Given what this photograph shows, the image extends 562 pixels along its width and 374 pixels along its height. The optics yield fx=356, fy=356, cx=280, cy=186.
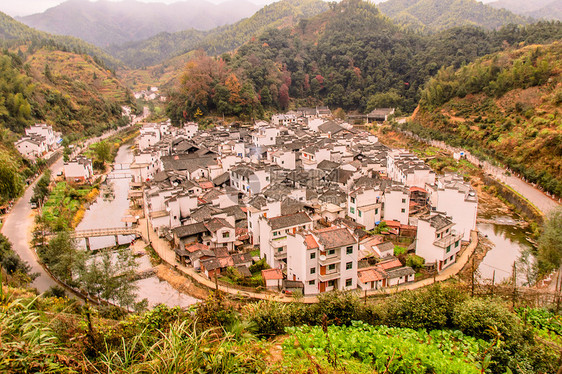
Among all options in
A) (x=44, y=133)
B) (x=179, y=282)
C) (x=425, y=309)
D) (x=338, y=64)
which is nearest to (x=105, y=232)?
(x=179, y=282)

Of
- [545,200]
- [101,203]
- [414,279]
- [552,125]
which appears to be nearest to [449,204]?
[414,279]

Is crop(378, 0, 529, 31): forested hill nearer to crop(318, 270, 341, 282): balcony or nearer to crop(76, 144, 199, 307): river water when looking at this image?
crop(76, 144, 199, 307): river water

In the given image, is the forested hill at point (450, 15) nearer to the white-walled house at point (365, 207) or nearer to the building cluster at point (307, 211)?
the building cluster at point (307, 211)

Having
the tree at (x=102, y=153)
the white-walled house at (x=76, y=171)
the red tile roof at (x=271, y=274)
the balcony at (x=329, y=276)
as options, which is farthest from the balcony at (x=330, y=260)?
the tree at (x=102, y=153)

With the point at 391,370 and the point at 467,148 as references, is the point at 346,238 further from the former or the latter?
the point at 467,148

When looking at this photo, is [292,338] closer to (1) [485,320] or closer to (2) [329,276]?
(1) [485,320]
